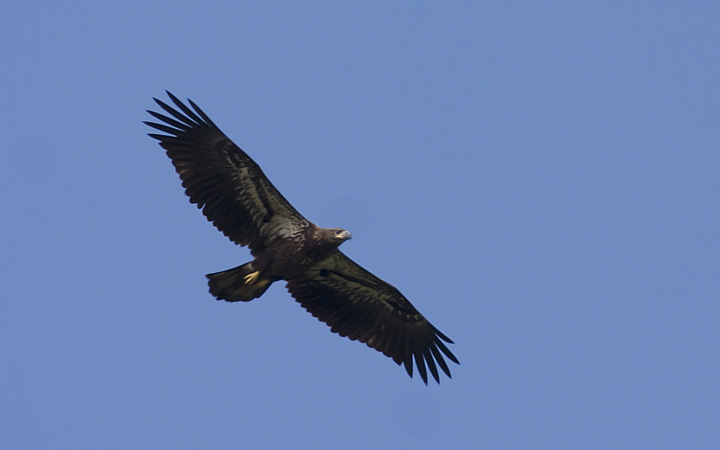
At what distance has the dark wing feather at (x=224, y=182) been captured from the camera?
60.1ft

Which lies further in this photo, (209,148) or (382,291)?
(382,291)

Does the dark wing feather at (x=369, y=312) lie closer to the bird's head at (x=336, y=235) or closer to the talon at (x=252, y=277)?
the bird's head at (x=336, y=235)

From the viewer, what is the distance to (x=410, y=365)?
2048cm

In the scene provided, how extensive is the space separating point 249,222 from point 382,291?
3094 mm

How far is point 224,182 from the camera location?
18406 millimetres

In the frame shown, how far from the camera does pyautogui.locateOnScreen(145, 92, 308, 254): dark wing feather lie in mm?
18312

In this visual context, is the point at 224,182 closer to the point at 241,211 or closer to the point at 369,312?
the point at 241,211

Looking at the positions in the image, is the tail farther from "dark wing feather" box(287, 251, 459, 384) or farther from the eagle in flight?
"dark wing feather" box(287, 251, 459, 384)

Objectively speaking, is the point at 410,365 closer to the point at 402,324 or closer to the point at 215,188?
the point at 402,324

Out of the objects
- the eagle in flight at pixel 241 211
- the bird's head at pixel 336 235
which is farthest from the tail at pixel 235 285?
the bird's head at pixel 336 235

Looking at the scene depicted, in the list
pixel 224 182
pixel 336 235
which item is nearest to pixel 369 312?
pixel 336 235

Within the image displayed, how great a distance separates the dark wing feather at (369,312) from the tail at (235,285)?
4.71 ft

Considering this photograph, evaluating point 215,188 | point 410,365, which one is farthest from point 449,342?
point 215,188

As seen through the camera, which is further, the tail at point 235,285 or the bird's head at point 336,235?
the bird's head at point 336,235
